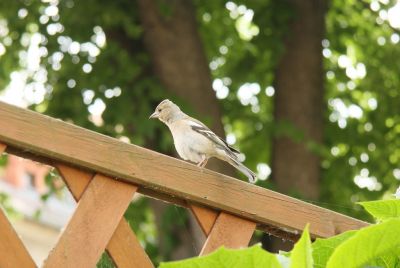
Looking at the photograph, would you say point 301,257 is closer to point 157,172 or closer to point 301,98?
point 157,172

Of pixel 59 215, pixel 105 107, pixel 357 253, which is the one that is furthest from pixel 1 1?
pixel 59 215

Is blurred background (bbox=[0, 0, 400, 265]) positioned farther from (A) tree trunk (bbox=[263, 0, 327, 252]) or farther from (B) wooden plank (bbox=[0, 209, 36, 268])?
(B) wooden plank (bbox=[0, 209, 36, 268])

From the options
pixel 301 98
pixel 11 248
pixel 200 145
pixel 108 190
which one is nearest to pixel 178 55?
pixel 301 98

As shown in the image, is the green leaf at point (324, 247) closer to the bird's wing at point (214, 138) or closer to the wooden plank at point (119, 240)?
the wooden plank at point (119, 240)

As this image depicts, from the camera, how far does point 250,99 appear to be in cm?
1037

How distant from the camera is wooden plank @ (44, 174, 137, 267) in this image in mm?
2039

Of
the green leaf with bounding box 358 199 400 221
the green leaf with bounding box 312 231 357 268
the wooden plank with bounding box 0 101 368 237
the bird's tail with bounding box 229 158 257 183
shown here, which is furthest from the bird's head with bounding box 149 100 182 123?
the green leaf with bounding box 312 231 357 268

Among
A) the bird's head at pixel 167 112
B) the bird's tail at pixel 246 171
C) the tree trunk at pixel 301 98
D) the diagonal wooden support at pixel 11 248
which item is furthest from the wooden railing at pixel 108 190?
the tree trunk at pixel 301 98

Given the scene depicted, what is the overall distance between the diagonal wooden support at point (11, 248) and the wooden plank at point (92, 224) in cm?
7

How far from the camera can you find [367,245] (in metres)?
1.45

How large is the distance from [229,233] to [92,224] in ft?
1.56

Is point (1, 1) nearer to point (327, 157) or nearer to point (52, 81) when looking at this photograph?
point (52, 81)

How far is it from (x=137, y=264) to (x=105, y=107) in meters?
6.82

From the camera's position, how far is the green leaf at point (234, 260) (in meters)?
1.39
